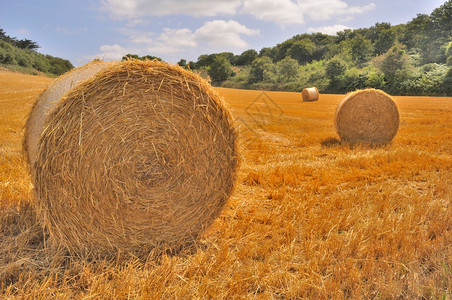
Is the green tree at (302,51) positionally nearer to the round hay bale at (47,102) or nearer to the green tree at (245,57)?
the green tree at (245,57)

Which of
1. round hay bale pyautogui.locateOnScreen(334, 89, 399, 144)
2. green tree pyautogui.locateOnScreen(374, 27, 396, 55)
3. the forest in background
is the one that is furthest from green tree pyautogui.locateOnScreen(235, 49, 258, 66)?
round hay bale pyautogui.locateOnScreen(334, 89, 399, 144)

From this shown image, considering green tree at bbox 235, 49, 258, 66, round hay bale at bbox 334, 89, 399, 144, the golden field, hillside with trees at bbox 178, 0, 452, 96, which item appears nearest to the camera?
the golden field

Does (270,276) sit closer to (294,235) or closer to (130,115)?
(294,235)

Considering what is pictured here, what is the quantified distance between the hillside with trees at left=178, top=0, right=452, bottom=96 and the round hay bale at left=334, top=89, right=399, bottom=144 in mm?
24186

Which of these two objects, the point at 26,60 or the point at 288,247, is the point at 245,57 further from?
the point at 288,247

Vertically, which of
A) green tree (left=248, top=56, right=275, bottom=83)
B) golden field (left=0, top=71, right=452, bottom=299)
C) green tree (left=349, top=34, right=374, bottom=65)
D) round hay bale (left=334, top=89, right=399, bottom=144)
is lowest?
golden field (left=0, top=71, right=452, bottom=299)

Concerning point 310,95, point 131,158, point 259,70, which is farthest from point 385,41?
point 131,158

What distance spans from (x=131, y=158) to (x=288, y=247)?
1888 mm

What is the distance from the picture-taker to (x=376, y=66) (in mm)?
43312

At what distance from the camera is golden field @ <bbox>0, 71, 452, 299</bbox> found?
A: 2.73 m

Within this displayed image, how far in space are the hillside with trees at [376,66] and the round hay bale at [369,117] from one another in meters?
24.2

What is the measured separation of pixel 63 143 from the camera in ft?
10.2

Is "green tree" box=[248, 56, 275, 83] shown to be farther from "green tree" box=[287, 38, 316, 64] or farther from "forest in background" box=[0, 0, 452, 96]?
"green tree" box=[287, 38, 316, 64]

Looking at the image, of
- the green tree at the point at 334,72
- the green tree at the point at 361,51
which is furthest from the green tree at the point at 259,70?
the green tree at the point at 361,51
